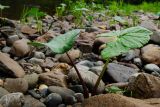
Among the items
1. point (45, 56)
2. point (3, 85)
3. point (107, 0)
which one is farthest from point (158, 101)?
point (107, 0)

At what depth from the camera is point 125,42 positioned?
2580mm

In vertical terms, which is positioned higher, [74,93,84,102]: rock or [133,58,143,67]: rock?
[74,93,84,102]: rock

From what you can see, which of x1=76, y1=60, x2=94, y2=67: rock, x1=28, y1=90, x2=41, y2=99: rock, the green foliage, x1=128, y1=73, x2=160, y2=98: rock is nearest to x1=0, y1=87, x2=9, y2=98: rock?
x1=28, y1=90, x2=41, y2=99: rock

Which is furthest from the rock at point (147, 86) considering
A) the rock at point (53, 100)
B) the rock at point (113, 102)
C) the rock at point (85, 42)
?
the rock at point (85, 42)

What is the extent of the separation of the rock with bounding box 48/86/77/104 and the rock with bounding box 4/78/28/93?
0.61ft

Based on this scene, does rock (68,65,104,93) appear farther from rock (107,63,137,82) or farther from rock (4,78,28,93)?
rock (4,78,28,93)

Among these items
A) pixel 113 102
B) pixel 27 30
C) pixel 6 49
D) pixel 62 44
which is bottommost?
pixel 27 30

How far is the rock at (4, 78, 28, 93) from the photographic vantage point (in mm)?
2961

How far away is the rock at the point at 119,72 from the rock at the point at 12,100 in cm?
97

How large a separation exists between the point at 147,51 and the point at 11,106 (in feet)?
6.11

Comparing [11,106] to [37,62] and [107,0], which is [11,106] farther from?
[107,0]

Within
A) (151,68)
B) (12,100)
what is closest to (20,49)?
(151,68)

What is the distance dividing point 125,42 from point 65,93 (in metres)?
0.63

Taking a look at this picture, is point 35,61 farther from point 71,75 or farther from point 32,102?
point 32,102
